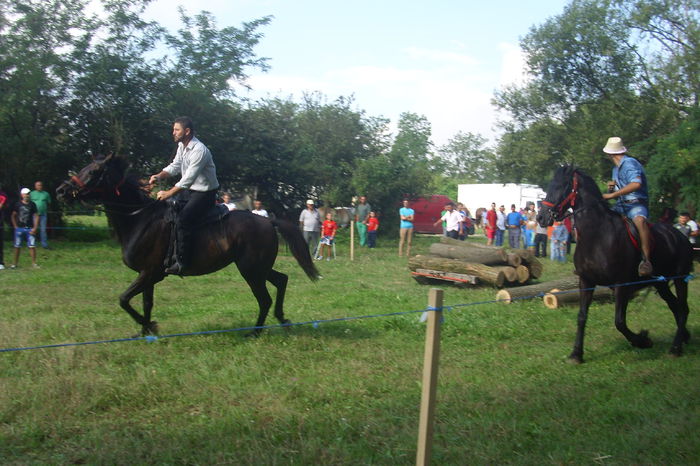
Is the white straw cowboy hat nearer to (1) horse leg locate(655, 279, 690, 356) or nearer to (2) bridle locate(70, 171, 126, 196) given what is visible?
(1) horse leg locate(655, 279, 690, 356)

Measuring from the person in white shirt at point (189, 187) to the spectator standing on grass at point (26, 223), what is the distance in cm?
905

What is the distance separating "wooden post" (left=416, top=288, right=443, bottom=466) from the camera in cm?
403

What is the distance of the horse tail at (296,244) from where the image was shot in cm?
897

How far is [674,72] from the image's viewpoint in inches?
1196

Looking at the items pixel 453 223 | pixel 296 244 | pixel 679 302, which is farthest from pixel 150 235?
pixel 453 223

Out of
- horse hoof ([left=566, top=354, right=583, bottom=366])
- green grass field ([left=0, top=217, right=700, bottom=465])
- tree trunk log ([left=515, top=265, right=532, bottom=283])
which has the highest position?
tree trunk log ([left=515, top=265, right=532, bottom=283])

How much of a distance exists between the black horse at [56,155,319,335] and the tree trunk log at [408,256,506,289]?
6.61m

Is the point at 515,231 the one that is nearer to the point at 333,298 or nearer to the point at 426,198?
the point at 426,198

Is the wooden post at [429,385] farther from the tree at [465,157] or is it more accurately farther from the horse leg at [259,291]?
the tree at [465,157]

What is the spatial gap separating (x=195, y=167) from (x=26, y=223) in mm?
9856

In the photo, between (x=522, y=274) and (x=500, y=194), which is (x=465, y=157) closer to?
(x=500, y=194)

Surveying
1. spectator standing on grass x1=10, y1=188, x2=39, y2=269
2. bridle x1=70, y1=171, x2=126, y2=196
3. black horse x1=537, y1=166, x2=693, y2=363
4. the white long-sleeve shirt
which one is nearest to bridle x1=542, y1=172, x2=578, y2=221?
black horse x1=537, y1=166, x2=693, y2=363

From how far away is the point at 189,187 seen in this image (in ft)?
27.3

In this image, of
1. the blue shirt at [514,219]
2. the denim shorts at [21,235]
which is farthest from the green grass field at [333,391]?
the blue shirt at [514,219]
